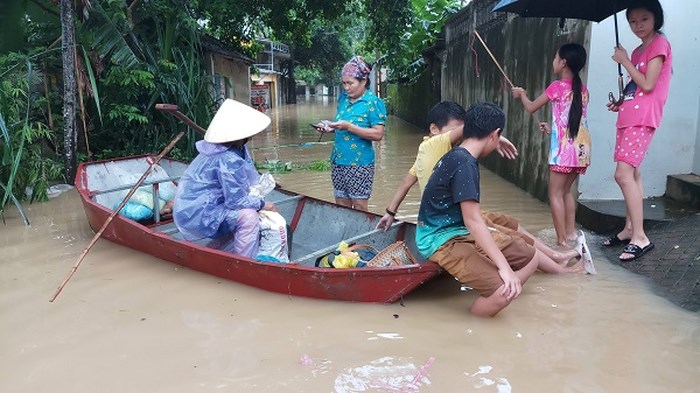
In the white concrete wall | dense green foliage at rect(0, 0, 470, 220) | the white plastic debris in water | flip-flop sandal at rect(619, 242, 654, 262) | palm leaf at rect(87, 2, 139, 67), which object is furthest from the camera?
palm leaf at rect(87, 2, 139, 67)

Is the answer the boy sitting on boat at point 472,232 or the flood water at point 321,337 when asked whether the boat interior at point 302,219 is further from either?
the boy sitting on boat at point 472,232

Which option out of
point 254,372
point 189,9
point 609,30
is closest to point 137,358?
point 254,372

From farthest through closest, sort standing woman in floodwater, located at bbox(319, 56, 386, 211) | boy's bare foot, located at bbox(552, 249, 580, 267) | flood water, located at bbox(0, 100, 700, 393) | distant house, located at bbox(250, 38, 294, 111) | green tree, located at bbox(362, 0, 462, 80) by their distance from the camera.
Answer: distant house, located at bbox(250, 38, 294, 111) < green tree, located at bbox(362, 0, 462, 80) < standing woman in floodwater, located at bbox(319, 56, 386, 211) < boy's bare foot, located at bbox(552, 249, 580, 267) < flood water, located at bbox(0, 100, 700, 393)

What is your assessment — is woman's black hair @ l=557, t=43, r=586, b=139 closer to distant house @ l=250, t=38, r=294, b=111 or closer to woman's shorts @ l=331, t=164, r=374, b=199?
woman's shorts @ l=331, t=164, r=374, b=199

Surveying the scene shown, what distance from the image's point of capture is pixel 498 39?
7777 millimetres

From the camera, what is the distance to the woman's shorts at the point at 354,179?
4.21 metres

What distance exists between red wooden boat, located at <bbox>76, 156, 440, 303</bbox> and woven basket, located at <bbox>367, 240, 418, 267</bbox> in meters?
0.13

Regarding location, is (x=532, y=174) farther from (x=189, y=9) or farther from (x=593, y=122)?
(x=189, y=9)

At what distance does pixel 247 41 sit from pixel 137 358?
11.6 metres

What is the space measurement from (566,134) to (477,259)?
61.8 inches

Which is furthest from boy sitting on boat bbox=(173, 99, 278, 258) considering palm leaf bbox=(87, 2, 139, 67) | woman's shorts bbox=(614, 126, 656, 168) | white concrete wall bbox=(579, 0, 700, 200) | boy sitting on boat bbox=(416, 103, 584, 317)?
palm leaf bbox=(87, 2, 139, 67)

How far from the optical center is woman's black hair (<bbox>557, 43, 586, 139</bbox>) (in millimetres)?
3891

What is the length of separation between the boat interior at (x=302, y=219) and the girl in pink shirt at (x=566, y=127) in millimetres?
1157

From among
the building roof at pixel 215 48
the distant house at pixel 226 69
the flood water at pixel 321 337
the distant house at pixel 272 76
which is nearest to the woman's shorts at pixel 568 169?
the flood water at pixel 321 337
